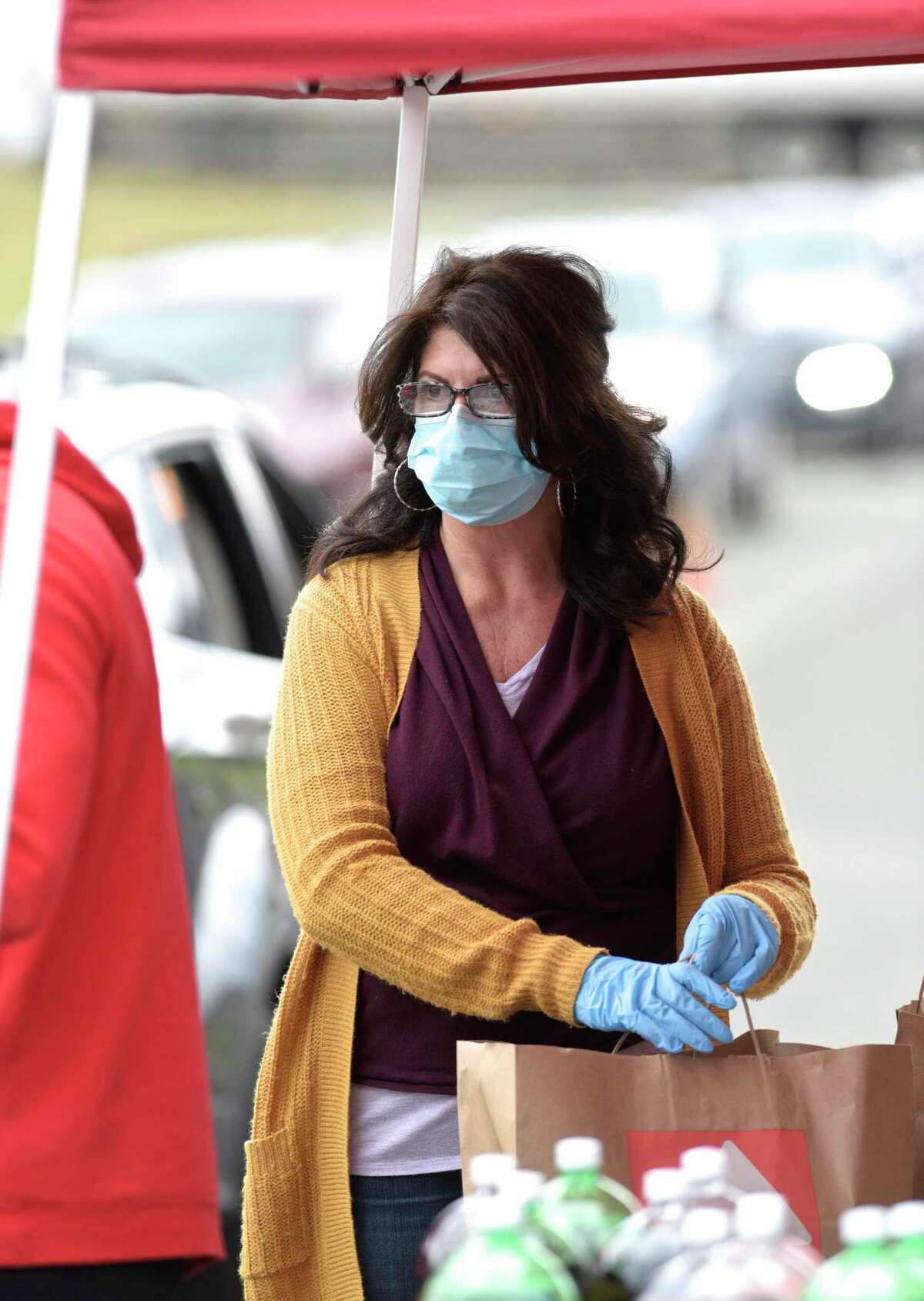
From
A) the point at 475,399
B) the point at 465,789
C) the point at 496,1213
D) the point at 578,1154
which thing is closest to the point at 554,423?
the point at 475,399

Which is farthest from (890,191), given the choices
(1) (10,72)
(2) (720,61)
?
(2) (720,61)

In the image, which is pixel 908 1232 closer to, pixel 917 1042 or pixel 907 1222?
pixel 907 1222

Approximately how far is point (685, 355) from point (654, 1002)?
11708mm

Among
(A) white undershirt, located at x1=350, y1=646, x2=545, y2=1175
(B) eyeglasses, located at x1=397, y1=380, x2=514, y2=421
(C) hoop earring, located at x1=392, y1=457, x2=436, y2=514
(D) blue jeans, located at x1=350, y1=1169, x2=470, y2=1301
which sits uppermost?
(B) eyeglasses, located at x1=397, y1=380, x2=514, y2=421

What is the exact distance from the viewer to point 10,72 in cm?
1764

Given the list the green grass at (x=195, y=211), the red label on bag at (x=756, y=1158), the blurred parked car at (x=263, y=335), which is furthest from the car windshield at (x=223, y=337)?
the red label on bag at (x=756, y=1158)

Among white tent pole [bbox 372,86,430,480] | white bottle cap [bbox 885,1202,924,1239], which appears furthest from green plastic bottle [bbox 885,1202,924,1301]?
white tent pole [bbox 372,86,430,480]

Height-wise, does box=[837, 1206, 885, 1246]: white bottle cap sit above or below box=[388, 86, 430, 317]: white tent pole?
below

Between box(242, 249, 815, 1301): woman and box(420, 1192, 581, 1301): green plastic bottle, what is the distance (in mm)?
606

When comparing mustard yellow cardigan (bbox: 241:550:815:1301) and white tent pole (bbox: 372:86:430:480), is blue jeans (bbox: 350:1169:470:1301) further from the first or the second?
white tent pole (bbox: 372:86:430:480)

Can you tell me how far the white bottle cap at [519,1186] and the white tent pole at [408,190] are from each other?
5.32 feet

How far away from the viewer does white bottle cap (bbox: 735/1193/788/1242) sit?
4.53 feet

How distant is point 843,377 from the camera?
1634 cm

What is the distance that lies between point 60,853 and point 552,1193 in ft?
1.73
